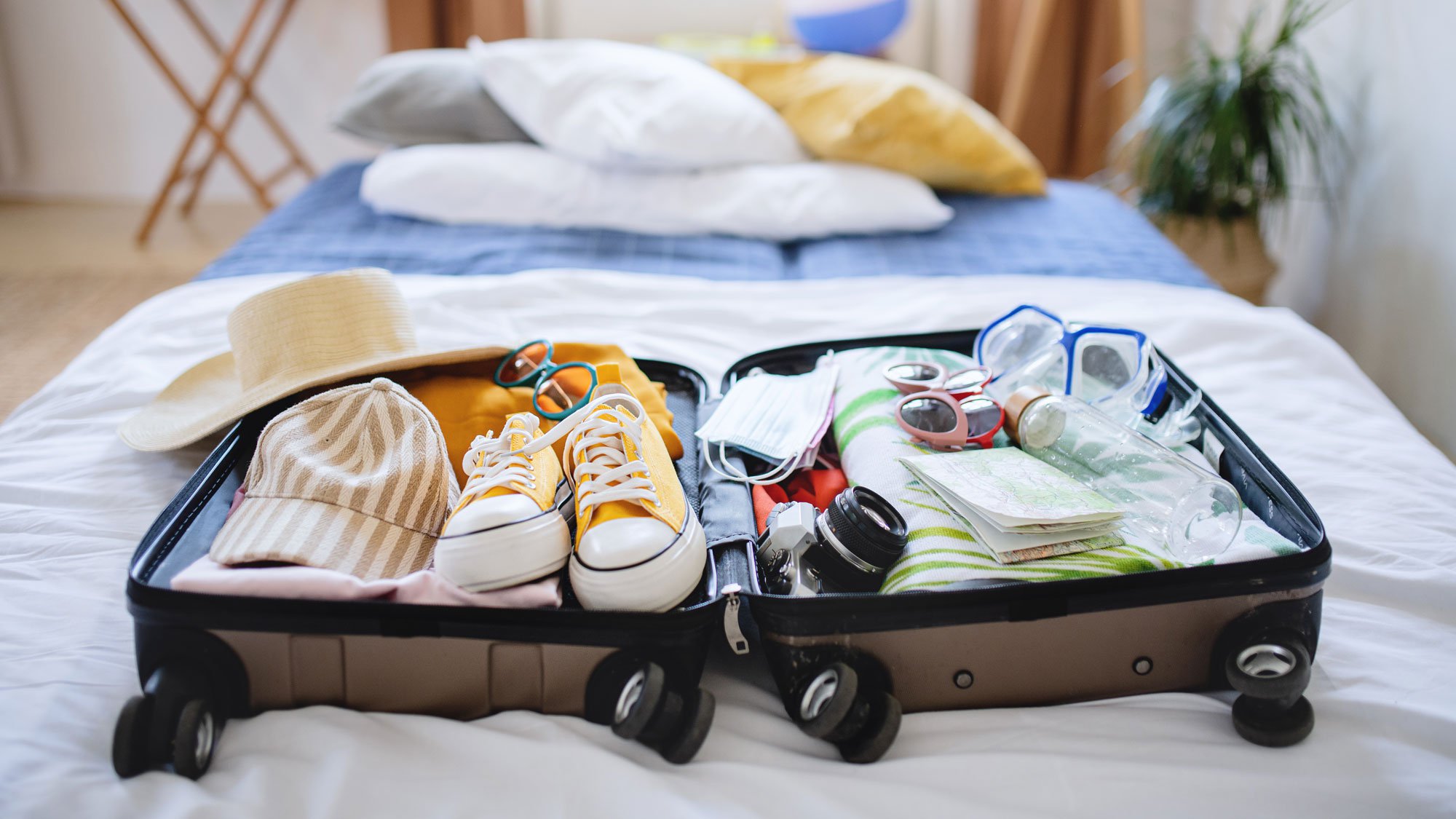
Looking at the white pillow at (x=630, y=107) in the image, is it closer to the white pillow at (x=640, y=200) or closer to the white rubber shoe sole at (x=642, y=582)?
the white pillow at (x=640, y=200)

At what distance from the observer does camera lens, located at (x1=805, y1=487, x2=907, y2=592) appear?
2.51 ft

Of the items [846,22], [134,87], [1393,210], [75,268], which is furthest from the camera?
[134,87]

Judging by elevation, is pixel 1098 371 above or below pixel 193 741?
above

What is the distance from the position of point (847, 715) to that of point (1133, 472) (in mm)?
370

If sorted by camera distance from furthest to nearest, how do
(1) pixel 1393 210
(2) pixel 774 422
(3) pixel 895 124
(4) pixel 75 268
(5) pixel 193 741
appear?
(4) pixel 75 268 → (1) pixel 1393 210 → (3) pixel 895 124 → (2) pixel 774 422 → (5) pixel 193 741

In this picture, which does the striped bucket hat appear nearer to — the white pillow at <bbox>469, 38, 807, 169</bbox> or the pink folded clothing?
the pink folded clothing

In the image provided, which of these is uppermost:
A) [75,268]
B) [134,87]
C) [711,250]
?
[711,250]

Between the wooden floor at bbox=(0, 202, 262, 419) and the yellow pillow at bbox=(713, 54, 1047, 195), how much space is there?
5.21 feet

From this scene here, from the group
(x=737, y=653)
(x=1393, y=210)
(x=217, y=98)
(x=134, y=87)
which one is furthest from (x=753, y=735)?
(x=134, y=87)

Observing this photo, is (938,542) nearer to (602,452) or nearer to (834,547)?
(834,547)

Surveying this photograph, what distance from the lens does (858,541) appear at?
77 centimetres

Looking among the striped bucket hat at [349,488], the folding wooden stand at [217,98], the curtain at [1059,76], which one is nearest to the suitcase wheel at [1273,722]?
the striped bucket hat at [349,488]

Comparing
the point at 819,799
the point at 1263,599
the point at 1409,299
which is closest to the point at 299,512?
the point at 819,799

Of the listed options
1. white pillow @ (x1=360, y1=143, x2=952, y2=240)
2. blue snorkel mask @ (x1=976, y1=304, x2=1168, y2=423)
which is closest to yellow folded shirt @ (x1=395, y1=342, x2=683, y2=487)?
blue snorkel mask @ (x1=976, y1=304, x2=1168, y2=423)
